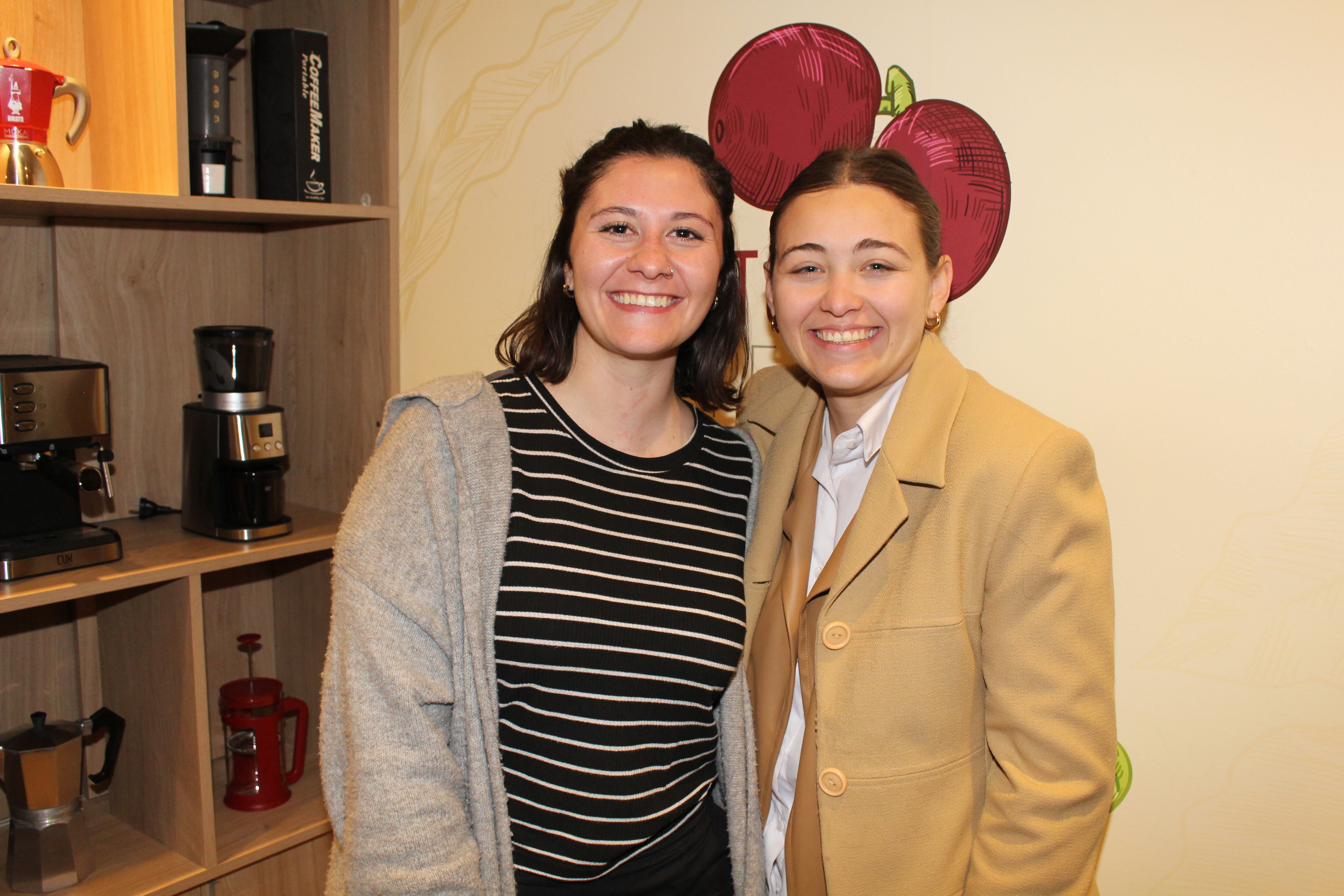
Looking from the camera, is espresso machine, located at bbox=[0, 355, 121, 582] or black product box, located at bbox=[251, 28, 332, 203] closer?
espresso machine, located at bbox=[0, 355, 121, 582]

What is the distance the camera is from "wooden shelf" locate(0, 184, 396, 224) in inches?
56.1

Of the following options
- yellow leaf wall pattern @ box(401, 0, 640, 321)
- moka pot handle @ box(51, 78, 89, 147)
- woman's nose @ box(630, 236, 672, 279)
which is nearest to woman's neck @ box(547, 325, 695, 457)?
woman's nose @ box(630, 236, 672, 279)

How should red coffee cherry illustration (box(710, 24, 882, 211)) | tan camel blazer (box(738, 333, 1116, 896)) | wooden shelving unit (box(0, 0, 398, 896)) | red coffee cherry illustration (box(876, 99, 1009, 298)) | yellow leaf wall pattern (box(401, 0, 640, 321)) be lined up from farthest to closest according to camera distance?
yellow leaf wall pattern (box(401, 0, 640, 321)), wooden shelving unit (box(0, 0, 398, 896)), red coffee cherry illustration (box(710, 24, 882, 211)), red coffee cherry illustration (box(876, 99, 1009, 298)), tan camel blazer (box(738, 333, 1116, 896))

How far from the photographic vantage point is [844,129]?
1540mm

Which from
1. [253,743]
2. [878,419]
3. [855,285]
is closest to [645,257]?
[855,285]

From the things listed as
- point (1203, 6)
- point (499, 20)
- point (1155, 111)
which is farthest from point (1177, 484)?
point (499, 20)

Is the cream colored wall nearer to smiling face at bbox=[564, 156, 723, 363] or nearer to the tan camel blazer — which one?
the tan camel blazer

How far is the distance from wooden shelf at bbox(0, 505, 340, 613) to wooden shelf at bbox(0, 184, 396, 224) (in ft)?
2.04

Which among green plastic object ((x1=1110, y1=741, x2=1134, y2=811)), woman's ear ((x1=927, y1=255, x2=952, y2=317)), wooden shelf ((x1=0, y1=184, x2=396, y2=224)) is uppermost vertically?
wooden shelf ((x1=0, y1=184, x2=396, y2=224))

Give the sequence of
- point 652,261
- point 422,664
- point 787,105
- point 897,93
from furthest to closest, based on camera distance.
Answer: point 787,105 → point 897,93 → point 652,261 → point 422,664

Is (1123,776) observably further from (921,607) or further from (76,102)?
(76,102)

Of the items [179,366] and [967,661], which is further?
[179,366]

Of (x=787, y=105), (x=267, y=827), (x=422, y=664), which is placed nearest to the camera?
(x=422, y=664)

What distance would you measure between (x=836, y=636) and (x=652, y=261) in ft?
1.84
